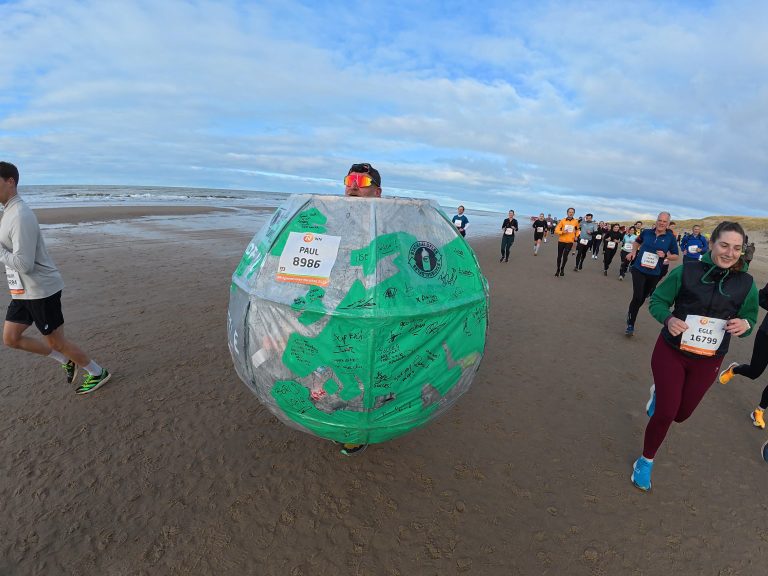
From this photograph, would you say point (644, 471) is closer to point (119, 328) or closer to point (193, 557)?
point (193, 557)

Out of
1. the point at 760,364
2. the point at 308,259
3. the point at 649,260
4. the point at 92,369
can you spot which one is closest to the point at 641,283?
the point at 649,260

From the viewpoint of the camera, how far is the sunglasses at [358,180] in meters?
3.54

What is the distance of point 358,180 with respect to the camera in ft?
11.6

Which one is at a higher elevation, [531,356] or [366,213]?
[366,213]

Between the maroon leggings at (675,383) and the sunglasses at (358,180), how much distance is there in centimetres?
302

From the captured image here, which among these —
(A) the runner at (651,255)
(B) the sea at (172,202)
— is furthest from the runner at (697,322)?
(A) the runner at (651,255)

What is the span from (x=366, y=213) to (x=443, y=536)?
7.92 ft

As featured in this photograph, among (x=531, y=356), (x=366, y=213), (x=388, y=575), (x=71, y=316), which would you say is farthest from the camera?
(x=71, y=316)

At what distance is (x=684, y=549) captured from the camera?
2930mm

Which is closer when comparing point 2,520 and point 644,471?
point 2,520

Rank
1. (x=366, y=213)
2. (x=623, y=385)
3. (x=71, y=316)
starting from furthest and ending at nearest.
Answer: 1. (x=71, y=316)
2. (x=623, y=385)
3. (x=366, y=213)

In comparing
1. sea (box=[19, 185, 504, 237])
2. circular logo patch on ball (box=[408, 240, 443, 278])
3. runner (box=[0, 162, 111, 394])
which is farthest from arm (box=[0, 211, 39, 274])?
circular logo patch on ball (box=[408, 240, 443, 278])

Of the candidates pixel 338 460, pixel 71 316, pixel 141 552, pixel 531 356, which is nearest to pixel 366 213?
pixel 338 460

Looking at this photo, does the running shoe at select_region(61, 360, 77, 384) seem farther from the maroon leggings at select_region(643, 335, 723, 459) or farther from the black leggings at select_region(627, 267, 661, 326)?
the black leggings at select_region(627, 267, 661, 326)
